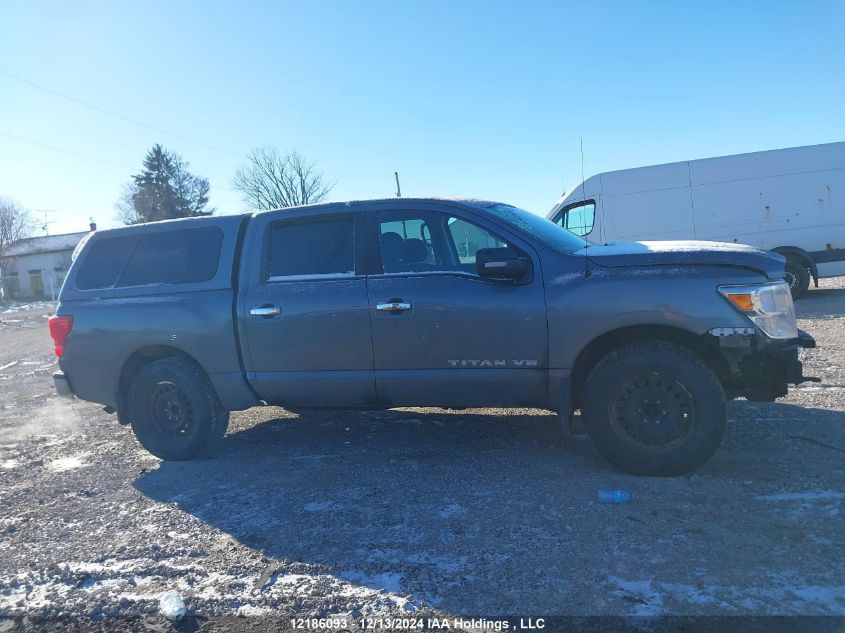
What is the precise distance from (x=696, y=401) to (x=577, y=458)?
1.06 m

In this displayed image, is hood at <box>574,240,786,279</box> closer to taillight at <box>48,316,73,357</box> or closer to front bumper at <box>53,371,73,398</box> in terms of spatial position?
taillight at <box>48,316,73,357</box>

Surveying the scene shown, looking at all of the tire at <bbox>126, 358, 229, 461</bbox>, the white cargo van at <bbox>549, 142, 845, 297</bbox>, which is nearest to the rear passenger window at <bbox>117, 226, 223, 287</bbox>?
the tire at <bbox>126, 358, 229, 461</bbox>

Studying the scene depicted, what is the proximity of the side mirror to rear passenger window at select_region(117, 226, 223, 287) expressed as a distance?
239 cm

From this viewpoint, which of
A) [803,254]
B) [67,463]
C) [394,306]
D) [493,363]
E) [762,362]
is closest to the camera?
[762,362]

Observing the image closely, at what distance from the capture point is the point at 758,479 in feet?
13.4

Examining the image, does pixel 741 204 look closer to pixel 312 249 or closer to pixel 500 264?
pixel 500 264

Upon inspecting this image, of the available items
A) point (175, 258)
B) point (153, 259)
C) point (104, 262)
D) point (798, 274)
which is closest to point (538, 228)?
point (175, 258)

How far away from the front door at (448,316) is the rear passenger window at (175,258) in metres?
1.52

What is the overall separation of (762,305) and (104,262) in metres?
5.49

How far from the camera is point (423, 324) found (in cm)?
459

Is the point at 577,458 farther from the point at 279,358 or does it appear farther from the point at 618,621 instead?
the point at 279,358

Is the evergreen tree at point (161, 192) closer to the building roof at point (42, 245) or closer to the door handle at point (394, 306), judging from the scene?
the building roof at point (42, 245)

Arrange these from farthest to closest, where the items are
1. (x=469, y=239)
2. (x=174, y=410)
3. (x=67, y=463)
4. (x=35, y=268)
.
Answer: (x=35, y=268)
(x=67, y=463)
(x=174, y=410)
(x=469, y=239)

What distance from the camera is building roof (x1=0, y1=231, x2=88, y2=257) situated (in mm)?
54672
